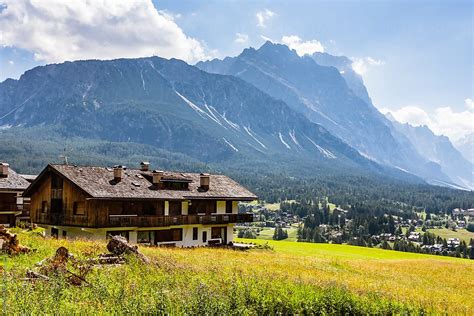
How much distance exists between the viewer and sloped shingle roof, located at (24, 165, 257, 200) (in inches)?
2072

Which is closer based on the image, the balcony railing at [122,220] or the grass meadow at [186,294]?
the grass meadow at [186,294]

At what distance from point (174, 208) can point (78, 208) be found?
38.6 feet

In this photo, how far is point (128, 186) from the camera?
183 ft

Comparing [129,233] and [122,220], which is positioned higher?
[122,220]

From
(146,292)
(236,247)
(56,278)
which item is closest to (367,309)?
(146,292)

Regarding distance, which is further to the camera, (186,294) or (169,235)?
(169,235)

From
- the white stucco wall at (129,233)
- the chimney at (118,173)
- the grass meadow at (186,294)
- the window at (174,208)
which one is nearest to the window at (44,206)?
the white stucco wall at (129,233)

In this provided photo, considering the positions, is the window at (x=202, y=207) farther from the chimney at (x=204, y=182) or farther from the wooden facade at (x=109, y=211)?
the chimney at (x=204, y=182)

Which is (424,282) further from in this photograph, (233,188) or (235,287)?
(233,188)

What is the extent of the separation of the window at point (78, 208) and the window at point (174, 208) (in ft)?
35.4

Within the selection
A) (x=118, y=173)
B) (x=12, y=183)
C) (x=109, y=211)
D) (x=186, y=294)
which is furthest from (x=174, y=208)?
(x=186, y=294)

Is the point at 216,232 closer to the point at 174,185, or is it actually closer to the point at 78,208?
the point at 174,185

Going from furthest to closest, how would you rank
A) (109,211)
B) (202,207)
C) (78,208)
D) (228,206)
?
1. (228,206)
2. (202,207)
3. (78,208)
4. (109,211)

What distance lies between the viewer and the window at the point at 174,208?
60322 millimetres
